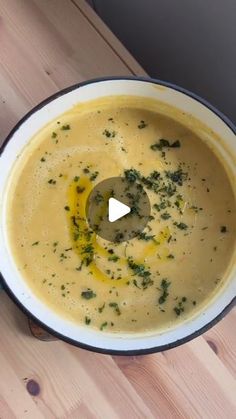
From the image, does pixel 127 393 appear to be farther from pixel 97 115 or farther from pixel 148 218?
pixel 97 115

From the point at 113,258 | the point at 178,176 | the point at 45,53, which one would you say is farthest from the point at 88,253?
the point at 45,53

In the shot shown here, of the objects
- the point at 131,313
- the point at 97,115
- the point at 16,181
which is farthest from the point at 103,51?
the point at 131,313

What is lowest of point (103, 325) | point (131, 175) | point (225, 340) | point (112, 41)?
point (225, 340)

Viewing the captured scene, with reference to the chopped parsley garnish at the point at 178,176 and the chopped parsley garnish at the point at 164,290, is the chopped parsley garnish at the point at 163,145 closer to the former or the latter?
the chopped parsley garnish at the point at 178,176

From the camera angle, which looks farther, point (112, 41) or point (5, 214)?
point (112, 41)

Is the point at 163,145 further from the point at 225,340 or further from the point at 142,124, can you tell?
the point at 225,340

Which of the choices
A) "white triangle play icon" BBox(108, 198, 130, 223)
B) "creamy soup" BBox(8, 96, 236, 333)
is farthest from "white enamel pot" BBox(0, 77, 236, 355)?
"white triangle play icon" BBox(108, 198, 130, 223)

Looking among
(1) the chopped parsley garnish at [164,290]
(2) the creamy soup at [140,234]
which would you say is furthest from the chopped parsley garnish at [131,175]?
(1) the chopped parsley garnish at [164,290]
